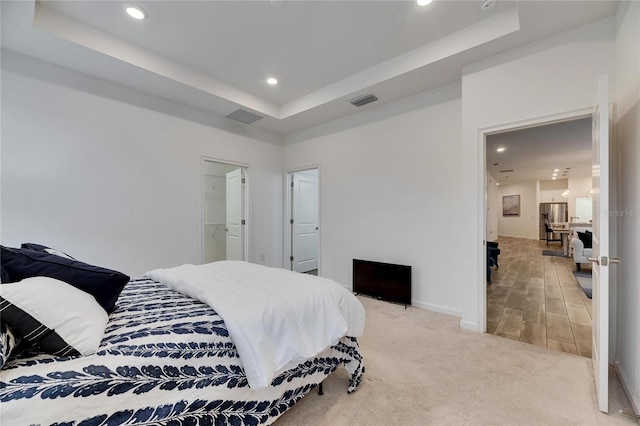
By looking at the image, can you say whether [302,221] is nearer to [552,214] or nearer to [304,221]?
[304,221]

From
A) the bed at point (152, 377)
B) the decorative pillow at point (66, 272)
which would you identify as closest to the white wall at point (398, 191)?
the bed at point (152, 377)

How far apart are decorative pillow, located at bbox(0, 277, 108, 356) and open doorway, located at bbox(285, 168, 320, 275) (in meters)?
4.03

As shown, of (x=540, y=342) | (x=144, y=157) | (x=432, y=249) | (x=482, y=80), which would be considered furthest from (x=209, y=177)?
(x=540, y=342)

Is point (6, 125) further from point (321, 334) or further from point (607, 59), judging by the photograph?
point (607, 59)

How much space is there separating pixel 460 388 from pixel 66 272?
2439 mm

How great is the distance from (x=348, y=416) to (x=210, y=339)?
38.0 inches

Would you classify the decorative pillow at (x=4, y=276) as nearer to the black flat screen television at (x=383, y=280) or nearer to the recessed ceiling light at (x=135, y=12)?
the recessed ceiling light at (x=135, y=12)

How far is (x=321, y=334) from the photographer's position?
154 cm

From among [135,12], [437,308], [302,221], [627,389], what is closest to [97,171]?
[135,12]

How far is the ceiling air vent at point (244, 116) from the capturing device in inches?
156

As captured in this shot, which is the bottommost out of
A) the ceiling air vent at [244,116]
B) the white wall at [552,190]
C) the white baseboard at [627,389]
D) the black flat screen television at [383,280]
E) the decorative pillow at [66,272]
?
the white baseboard at [627,389]

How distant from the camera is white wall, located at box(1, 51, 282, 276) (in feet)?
8.41

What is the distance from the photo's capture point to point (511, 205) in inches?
476

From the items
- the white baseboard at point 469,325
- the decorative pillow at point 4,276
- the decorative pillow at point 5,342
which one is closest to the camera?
the decorative pillow at point 5,342
